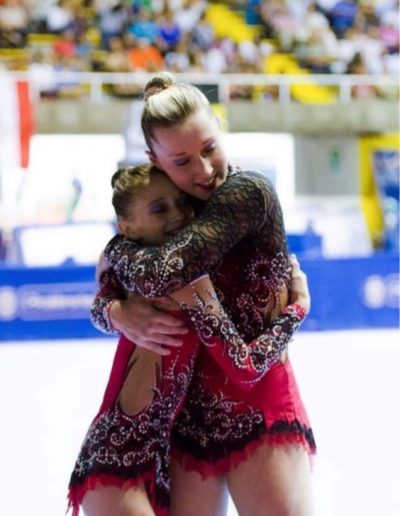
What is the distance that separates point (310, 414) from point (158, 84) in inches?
96.6

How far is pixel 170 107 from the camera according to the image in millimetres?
1548

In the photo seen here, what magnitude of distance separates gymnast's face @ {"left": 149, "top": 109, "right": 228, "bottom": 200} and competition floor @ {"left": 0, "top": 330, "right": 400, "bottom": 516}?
137 centimetres

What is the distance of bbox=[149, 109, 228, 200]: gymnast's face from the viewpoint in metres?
1.54

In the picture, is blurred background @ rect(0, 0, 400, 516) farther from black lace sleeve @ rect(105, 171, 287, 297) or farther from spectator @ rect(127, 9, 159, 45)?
black lace sleeve @ rect(105, 171, 287, 297)

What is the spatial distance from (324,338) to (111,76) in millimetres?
3430

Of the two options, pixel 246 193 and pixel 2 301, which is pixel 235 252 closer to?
pixel 246 193

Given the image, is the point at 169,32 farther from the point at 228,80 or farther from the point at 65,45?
the point at 228,80

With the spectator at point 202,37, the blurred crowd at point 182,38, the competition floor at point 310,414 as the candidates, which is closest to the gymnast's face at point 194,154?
the competition floor at point 310,414

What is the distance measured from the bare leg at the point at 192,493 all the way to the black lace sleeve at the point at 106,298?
0.25 meters

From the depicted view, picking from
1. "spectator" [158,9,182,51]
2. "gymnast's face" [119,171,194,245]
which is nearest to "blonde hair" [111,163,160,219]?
"gymnast's face" [119,171,194,245]

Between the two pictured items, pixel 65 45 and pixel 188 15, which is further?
pixel 188 15

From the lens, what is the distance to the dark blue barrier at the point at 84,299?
5.98m

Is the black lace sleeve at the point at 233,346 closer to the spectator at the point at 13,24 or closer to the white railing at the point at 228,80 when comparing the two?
the white railing at the point at 228,80

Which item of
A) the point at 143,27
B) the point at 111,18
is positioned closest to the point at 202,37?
the point at 143,27
